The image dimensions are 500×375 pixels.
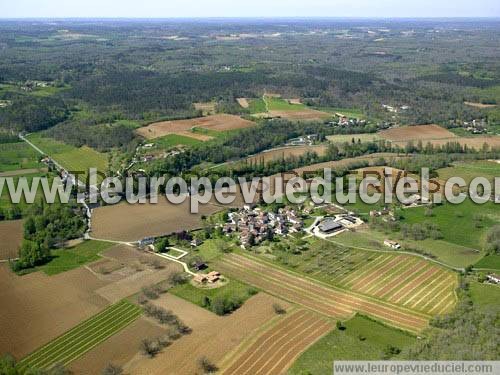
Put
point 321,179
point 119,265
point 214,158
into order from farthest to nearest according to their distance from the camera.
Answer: point 214,158
point 321,179
point 119,265

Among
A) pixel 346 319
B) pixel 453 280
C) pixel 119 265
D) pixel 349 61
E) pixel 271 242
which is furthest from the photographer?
pixel 349 61

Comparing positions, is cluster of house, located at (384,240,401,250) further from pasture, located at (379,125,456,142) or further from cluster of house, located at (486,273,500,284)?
pasture, located at (379,125,456,142)

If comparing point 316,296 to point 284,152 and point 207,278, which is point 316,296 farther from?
point 284,152

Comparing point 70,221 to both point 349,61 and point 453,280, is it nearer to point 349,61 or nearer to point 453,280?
point 453,280

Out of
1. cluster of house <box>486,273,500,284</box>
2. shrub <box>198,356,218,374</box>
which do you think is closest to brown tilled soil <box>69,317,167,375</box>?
shrub <box>198,356,218,374</box>

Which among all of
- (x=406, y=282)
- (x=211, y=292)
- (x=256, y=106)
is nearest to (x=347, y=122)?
(x=256, y=106)

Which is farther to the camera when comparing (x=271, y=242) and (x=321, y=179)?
(x=321, y=179)

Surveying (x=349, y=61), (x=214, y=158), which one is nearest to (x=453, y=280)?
(x=214, y=158)
